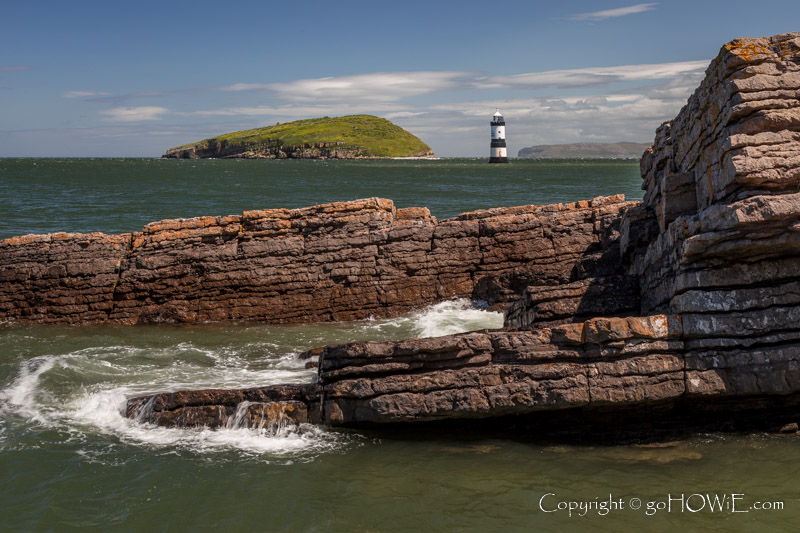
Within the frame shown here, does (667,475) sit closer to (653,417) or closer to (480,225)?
(653,417)

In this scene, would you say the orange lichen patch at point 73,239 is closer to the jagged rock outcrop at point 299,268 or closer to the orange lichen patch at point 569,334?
the jagged rock outcrop at point 299,268

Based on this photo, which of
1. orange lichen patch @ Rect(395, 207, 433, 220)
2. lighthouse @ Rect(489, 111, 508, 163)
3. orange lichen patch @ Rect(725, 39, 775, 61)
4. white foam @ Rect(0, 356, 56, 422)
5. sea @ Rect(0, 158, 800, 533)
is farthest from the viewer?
lighthouse @ Rect(489, 111, 508, 163)

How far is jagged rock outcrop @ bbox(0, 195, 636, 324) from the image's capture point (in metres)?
18.8

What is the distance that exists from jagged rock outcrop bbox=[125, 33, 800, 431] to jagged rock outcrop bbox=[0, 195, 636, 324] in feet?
27.1

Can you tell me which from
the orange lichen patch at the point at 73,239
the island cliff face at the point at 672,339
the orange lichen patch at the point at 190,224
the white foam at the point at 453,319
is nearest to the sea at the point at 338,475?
the island cliff face at the point at 672,339

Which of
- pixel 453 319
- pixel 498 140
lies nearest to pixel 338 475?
pixel 453 319

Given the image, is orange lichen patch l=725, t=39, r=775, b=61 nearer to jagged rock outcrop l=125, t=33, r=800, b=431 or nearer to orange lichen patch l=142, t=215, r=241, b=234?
jagged rock outcrop l=125, t=33, r=800, b=431

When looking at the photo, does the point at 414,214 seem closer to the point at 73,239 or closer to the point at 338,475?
the point at 73,239

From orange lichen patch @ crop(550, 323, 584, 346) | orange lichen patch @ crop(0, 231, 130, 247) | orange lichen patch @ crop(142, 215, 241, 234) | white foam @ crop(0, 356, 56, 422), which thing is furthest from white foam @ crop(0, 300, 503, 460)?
orange lichen patch @ crop(0, 231, 130, 247)

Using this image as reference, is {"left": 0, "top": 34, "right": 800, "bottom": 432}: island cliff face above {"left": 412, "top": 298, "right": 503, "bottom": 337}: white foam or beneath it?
above

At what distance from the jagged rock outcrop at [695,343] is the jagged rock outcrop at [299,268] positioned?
27.1 ft

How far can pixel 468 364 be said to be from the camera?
988 centimetres

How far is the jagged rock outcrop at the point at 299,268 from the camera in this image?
1881cm

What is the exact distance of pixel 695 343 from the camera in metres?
9.52
